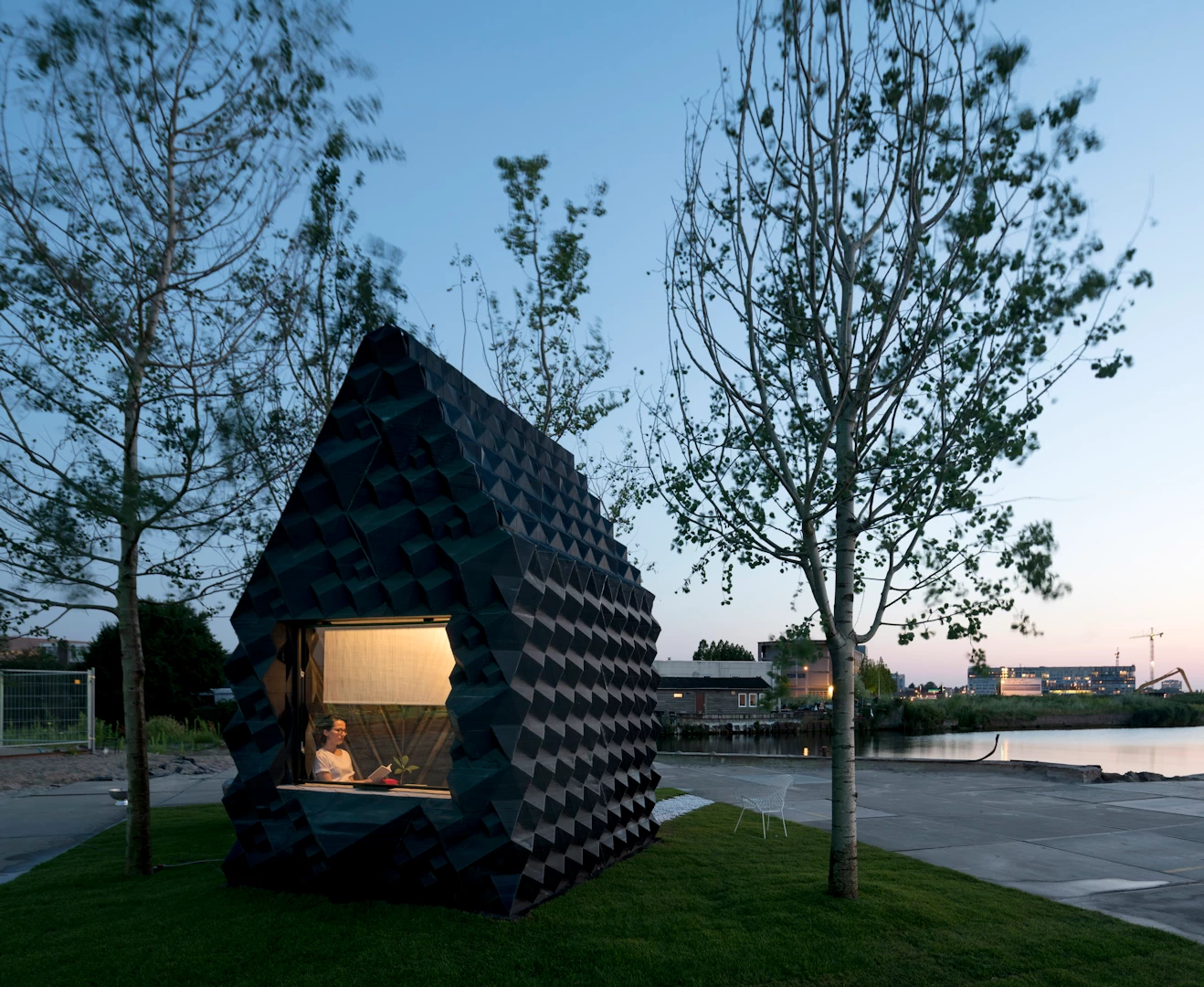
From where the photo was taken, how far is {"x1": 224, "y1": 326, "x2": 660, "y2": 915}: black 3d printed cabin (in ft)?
23.4

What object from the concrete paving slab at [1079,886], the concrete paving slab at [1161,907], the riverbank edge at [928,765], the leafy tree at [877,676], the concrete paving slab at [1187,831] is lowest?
the leafy tree at [877,676]

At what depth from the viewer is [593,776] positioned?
8.72m

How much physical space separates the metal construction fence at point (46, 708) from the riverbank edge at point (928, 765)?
1542 centimetres

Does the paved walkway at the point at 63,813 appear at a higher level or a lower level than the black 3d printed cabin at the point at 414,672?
lower

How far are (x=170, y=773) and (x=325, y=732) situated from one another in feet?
45.3

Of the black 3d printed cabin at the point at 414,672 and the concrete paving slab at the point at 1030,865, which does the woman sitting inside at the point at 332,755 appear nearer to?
the black 3d printed cabin at the point at 414,672

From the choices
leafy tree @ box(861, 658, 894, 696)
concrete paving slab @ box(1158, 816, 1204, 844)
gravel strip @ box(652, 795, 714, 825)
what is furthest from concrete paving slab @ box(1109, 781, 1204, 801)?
leafy tree @ box(861, 658, 894, 696)

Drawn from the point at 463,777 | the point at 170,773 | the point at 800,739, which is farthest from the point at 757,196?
the point at 800,739

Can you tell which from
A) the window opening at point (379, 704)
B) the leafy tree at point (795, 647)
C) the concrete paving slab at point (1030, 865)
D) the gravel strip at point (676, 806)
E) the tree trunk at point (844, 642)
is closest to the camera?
the tree trunk at point (844, 642)

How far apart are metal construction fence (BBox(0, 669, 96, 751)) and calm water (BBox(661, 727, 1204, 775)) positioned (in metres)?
23.8

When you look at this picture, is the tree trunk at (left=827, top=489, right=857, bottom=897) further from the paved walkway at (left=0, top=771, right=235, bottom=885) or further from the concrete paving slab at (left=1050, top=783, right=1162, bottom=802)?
the concrete paving slab at (left=1050, top=783, right=1162, bottom=802)

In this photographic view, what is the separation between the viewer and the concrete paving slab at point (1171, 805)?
514 inches

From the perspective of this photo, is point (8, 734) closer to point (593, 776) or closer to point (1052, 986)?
point (593, 776)

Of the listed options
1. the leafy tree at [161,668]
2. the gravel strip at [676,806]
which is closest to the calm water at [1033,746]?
the leafy tree at [161,668]
